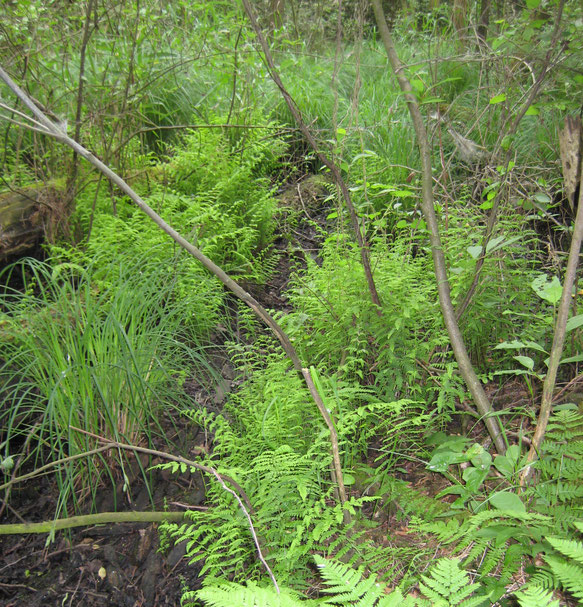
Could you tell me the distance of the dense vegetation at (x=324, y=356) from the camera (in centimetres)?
173

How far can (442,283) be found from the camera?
2240mm

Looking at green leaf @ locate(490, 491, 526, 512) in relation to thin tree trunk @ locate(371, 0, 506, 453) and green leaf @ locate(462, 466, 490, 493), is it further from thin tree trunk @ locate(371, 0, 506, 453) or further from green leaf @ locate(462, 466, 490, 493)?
thin tree trunk @ locate(371, 0, 506, 453)

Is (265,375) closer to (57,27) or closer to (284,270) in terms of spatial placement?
(284,270)

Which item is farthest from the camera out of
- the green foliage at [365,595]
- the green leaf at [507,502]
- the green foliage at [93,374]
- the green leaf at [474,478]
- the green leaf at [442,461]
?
the green foliage at [93,374]

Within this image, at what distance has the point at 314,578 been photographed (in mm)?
1958

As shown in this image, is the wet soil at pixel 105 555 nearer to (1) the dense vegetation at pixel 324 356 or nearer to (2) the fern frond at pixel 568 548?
(1) the dense vegetation at pixel 324 356

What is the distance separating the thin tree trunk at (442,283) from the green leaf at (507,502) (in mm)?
455

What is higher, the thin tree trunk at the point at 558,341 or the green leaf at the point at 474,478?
the thin tree trunk at the point at 558,341

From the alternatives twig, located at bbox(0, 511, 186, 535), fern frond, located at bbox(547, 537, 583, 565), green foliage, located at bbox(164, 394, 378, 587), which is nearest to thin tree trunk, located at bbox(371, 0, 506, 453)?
green foliage, located at bbox(164, 394, 378, 587)

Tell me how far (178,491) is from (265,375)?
720mm

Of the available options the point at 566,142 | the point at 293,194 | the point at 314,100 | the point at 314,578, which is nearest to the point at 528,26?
the point at 566,142

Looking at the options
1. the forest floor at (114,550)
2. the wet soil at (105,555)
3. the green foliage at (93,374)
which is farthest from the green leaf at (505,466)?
the green foliage at (93,374)

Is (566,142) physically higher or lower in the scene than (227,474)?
higher

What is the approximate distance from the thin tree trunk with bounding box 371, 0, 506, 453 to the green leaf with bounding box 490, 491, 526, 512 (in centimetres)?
45
